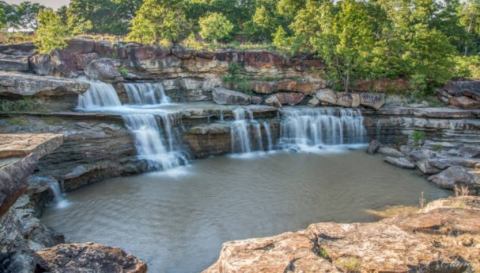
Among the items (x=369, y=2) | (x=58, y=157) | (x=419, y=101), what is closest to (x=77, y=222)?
(x=58, y=157)

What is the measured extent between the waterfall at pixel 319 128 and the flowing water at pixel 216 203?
3.19m

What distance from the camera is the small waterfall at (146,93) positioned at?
18.2 m

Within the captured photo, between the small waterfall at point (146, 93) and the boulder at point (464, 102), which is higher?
the small waterfall at point (146, 93)

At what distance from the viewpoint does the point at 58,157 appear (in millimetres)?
11125

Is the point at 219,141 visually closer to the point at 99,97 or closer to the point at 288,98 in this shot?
the point at 99,97

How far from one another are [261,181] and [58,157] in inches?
268

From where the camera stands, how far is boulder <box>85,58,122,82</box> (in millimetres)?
18828

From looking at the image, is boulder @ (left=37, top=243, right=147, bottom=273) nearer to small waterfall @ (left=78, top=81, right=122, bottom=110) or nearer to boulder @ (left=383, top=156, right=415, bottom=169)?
boulder @ (left=383, top=156, right=415, bottom=169)

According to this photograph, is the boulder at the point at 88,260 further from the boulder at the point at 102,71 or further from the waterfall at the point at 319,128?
the boulder at the point at 102,71

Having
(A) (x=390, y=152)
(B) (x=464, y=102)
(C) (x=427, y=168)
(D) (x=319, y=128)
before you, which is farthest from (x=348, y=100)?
(C) (x=427, y=168)

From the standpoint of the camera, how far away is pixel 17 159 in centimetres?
341

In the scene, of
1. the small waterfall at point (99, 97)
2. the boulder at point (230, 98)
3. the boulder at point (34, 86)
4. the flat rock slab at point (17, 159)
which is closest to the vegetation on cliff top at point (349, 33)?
the small waterfall at point (99, 97)

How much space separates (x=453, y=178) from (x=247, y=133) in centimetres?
838

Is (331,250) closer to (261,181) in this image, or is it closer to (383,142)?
(261,181)
